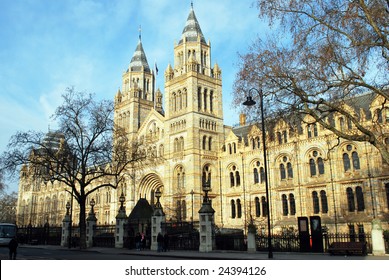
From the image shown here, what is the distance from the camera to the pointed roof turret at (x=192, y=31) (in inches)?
2019

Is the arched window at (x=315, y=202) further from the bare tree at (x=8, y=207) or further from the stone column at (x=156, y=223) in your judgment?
the bare tree at (x=8, y=207)

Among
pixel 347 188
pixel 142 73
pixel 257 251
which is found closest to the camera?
pixel 257 251

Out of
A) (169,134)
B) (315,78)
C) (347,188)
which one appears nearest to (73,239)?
(169,134)

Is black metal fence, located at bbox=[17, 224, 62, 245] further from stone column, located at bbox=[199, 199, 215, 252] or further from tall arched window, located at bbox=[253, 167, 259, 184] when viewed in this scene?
tall arched window, located at bbox=[253, 167, 259, 184]

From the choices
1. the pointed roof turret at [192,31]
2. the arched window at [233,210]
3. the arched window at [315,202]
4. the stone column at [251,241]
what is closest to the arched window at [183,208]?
the arched window at [233,210]

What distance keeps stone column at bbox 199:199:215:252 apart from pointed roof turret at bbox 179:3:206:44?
105 ft

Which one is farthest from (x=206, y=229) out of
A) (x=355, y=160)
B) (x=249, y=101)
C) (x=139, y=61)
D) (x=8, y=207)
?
(x=8, y=207)

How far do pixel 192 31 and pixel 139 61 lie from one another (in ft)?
45.0

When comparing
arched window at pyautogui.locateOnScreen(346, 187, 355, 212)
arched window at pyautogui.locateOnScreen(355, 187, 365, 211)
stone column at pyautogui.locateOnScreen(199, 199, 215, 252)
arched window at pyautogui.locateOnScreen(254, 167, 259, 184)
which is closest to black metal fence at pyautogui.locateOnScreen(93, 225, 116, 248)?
stone column at pyautogui.locateOnScreen(199, 199, 215, 252)

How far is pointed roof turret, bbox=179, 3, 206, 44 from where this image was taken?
A: 51281 mm

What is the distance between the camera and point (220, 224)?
4634 centimetres

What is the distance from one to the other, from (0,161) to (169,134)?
22560 mm

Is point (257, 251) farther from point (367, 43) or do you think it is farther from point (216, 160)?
point (216, 160)

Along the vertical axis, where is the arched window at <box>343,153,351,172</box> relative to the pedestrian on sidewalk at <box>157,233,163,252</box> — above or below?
above
